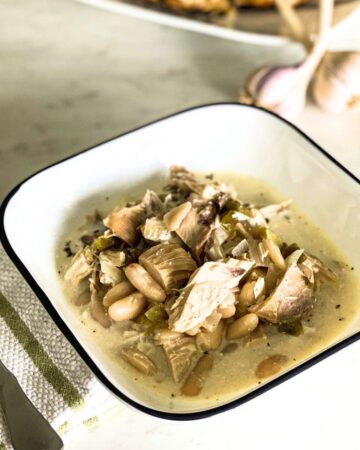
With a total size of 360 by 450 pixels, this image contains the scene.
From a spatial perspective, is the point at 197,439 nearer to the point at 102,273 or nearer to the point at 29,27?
the point at 102,273

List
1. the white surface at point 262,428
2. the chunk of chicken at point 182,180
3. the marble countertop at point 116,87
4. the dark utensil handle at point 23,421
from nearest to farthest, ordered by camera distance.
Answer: the dark utensil handle at point 23,421
the white surface at point 262,428
the marble countertop at point 116,87
the chunk of chicken at point 182,180

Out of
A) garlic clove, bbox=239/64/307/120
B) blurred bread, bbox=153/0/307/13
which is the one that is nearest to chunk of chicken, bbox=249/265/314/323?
garlic clove, bbox=239/64/307/120

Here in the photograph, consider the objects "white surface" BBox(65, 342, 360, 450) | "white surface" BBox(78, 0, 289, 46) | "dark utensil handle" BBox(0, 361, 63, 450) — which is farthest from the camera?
"white surface" BBox(78, 0, 289, 46)

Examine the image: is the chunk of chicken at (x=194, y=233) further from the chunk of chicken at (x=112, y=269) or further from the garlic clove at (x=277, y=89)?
the garlic clove at (x=277, y=89)

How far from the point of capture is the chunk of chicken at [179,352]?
1157 mm

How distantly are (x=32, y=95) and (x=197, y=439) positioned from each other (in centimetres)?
108

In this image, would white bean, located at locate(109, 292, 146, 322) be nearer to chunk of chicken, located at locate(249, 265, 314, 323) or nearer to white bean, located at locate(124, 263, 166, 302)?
white bean, located at locate(124, 263, 166, 302)

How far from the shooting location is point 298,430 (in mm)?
1214

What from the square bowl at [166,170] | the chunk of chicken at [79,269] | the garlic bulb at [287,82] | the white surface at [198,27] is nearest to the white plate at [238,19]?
the white surface at [198,27]

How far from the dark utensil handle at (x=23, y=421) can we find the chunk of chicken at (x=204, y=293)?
0.82ft

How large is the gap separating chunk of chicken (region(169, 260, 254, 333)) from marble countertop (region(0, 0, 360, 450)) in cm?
22

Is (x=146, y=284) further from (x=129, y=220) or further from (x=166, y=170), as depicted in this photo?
(x=166, y=170)

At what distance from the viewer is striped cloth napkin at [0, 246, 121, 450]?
1150 millimetres

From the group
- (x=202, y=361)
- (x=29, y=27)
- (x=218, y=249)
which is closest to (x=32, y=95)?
(x=29, y=27)
